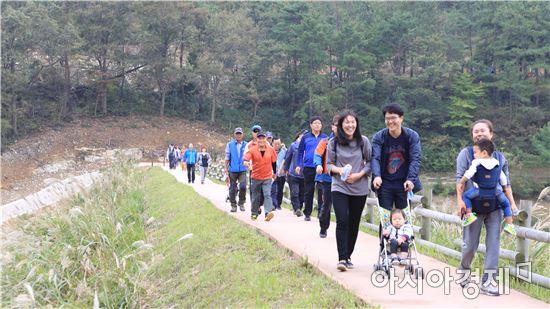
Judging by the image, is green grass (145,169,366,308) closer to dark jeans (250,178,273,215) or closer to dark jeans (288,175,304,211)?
dark jeans (250,178,273,215)

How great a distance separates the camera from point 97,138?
5103 centimetres

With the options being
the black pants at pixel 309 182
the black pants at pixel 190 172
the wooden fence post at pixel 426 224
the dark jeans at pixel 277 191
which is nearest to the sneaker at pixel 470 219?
the wooden fence post at pixel 426 224

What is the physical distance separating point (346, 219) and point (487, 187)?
1.62 m

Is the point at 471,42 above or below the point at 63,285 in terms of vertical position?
above

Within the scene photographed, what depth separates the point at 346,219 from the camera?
688 cm

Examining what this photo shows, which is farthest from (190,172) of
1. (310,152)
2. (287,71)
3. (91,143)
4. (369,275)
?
(287,71)

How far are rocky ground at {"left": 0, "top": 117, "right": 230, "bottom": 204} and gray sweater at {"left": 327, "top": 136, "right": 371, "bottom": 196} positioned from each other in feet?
116

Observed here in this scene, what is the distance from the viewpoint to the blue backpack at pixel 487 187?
5895 mm

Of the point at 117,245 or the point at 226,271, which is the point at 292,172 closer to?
the point at 117,245

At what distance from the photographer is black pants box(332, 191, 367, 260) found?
6.83m

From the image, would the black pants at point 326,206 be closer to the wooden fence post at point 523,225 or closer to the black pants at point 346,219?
the black pants at point 346,219

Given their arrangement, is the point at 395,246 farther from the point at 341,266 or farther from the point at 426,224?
the point at 426,224

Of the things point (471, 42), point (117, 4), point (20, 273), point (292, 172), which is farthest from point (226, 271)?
point (471, 42)

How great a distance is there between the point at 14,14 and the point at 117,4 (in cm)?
917
